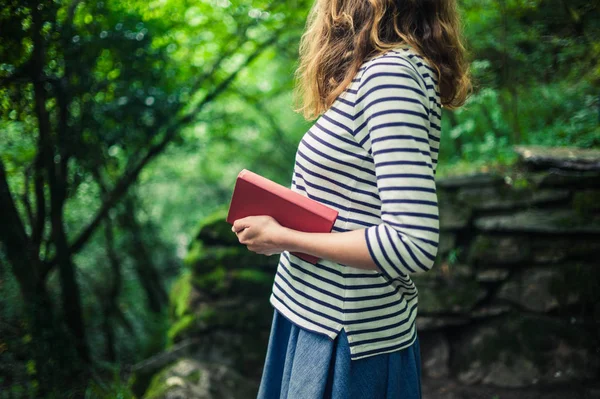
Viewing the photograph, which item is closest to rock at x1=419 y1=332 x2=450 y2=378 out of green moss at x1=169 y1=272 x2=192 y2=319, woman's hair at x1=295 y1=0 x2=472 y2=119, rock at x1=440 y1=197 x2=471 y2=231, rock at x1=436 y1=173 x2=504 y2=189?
rock at x1=440 y1=197 x2=471 y2=231

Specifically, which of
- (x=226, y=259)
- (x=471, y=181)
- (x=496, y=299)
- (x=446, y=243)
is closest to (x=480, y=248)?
(x=446, y=243)

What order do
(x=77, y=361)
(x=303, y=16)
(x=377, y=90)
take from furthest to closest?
1. (x=303, y=16)
2. (x=77, y=361)
3. (x=377, y=90)

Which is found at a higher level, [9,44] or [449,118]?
[9,44]

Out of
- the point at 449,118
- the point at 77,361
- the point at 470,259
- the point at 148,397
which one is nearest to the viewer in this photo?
the point at 77,361

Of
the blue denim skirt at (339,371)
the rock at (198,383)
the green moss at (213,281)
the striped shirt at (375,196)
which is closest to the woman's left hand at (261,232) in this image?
the striped shirt at (375,196)

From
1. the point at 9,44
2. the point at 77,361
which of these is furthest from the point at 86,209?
the point at 9,44

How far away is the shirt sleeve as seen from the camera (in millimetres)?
971

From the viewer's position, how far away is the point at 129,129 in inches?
130

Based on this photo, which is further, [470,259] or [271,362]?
[470,259]

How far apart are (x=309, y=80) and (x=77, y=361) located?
2.35 meters

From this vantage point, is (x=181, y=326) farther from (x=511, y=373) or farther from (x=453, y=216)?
(x=511, y=373)

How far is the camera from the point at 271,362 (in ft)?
4.66

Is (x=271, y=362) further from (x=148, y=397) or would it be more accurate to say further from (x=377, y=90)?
(x=148, y=397)

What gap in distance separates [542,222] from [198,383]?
2.63 metres
